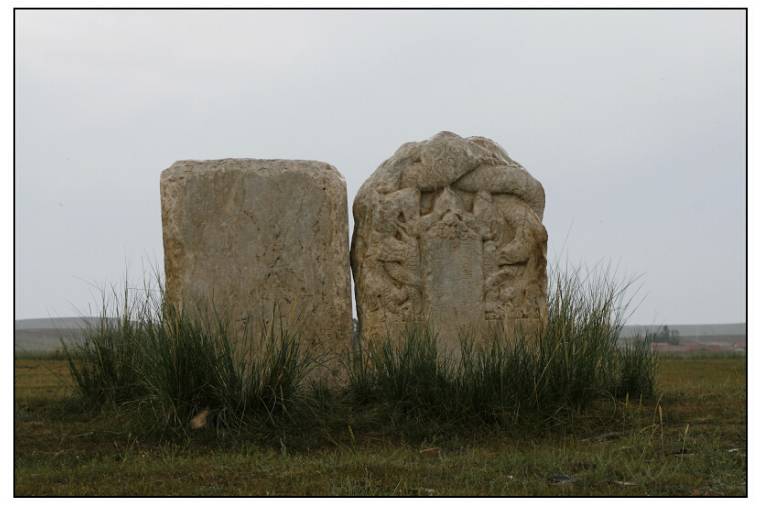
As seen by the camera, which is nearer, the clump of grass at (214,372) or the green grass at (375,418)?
the green grass at (375,418)

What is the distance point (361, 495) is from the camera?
177 inches

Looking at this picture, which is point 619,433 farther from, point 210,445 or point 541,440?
point 210,445

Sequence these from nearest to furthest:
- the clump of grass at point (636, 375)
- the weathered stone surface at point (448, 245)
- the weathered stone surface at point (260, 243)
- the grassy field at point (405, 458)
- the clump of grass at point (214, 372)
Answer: the grassy field at point (405, 458) → the clump of grass at point (214, 372) → the weathered stone surface at point (260, 243) → the weathered stone surface at point (448, 245) → the clump of grass at point (636, 375)

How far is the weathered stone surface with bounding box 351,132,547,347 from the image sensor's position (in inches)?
269

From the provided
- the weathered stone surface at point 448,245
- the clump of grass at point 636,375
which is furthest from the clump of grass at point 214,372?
the clump of grass at point 636,375

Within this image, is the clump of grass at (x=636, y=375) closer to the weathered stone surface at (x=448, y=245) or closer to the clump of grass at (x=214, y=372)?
the weathered stone surface at (x=448, y=245)

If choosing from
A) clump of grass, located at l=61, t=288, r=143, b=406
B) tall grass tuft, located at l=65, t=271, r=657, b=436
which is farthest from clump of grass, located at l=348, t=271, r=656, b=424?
clump of grass, located at l=61, t=288, r=143, b=406

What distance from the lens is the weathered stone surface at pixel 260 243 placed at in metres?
6.46

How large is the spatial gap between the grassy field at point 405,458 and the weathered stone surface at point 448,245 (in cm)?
104

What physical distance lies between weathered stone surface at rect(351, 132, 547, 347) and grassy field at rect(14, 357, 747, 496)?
104cm

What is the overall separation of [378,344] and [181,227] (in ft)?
5.09

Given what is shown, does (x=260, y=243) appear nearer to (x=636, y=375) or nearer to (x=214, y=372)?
(x=214, y=372)

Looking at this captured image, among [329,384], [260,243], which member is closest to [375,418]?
[329,384]

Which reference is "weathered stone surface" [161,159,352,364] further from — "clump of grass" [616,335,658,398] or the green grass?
"clump of grass" [616,335,658,398]
